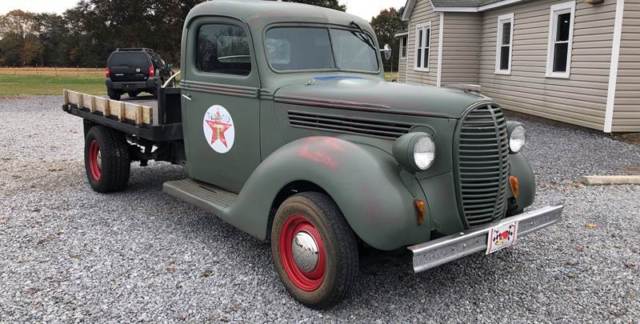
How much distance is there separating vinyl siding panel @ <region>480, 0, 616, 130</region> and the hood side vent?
28.5 feet

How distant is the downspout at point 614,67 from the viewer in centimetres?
984

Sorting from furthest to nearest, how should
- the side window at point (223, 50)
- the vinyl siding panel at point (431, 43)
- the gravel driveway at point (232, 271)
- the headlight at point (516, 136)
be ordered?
1. the vinyl siding panel at point (431, 43)
2. the side window at point (223, 50)
3. the headlight at point (516, 136)
4. the gravel driveway at point (232, 271)

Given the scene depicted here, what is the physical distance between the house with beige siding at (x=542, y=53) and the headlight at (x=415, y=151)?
869cm

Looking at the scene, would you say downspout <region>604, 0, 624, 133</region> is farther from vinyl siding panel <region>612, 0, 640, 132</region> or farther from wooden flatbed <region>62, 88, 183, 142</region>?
wooden flatbed <region>62, 88, 183, 142</region>

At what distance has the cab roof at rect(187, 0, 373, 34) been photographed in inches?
166

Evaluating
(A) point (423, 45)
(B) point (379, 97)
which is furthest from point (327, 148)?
(A) point (423, 45)

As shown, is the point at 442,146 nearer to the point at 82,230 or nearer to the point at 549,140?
the point at 82,230

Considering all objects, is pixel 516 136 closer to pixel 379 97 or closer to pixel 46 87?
pixel 379 97

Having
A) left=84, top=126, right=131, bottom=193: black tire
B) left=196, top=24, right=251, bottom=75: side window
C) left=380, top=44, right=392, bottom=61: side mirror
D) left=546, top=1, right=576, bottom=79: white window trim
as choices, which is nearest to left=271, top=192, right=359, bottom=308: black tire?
left=196, top=24, right=251, bottom=75: side window

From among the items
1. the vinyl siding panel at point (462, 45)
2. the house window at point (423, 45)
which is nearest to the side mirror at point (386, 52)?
the vinyl siding panel at point (462, 45)

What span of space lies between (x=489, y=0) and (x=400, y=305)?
14.3 m

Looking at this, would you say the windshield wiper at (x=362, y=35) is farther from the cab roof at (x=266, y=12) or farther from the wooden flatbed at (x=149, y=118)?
the wooden flatbed at (x=149, y=118)

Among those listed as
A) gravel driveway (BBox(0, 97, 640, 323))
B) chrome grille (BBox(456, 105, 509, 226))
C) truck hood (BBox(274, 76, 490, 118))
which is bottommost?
gravel driveway (BBox(0, 97, 640, 323))

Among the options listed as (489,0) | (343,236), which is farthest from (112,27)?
(343,236)
